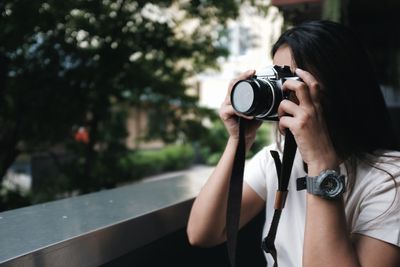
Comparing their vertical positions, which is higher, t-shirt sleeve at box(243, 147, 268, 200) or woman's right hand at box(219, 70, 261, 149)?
woman's right hand at box(219, 70, 261, 149)

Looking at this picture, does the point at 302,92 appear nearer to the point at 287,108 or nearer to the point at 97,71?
the point at 287,108

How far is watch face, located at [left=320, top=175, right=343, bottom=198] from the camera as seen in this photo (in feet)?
3.19

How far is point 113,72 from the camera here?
2.81 meters

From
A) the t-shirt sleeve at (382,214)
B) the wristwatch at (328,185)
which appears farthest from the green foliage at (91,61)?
the t-shirt sleeve at (382,214)

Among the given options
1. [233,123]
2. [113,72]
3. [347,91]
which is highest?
[113,72]

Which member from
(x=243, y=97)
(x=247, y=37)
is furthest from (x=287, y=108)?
(x=247, y=37)

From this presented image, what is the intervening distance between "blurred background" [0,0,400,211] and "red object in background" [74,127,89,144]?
12 mm

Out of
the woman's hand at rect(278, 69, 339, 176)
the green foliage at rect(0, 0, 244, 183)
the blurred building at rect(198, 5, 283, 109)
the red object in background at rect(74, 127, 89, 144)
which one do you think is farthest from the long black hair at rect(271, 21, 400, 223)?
the red object in background at rect(74, 127, 89, 144)

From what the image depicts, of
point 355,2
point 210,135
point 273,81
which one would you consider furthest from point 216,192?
point 210,135

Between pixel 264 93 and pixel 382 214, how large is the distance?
0.44 m

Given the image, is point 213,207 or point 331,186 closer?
point 331,186

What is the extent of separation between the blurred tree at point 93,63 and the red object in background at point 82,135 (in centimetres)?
4

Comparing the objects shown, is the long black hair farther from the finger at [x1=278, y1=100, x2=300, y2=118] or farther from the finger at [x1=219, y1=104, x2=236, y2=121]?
the finger at [x1=219, y1=104, x2=236, y2=121]

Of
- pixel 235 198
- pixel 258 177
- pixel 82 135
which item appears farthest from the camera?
pixel 82 135
